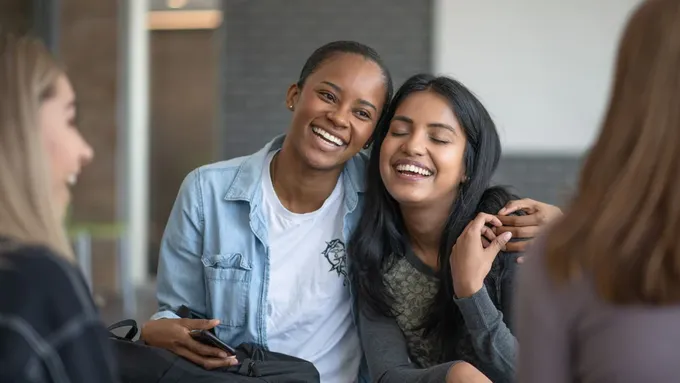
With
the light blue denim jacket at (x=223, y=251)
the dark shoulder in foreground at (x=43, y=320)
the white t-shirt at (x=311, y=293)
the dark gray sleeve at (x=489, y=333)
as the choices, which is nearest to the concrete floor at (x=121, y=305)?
the light blue denim jacket at (x=223, y=251)

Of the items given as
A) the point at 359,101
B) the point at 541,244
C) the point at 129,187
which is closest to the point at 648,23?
the point at 541,244

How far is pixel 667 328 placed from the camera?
100 centimetres

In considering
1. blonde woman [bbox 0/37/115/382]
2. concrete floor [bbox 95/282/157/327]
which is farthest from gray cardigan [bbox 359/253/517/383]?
concrete floor [bbox 95/282/157/327]

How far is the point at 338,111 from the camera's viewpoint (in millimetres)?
2035

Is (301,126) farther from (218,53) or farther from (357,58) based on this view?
(218,53)

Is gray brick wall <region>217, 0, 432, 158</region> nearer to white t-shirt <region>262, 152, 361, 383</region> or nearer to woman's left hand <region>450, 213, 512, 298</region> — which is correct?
white t-shirt <region>262, 152, 361, 383</region>

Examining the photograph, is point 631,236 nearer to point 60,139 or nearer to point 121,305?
point 60,139

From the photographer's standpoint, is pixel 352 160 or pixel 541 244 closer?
pixel 541 244

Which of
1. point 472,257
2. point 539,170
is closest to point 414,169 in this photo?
point 472,257

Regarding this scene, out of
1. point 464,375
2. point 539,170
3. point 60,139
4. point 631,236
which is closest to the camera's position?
point 631,236

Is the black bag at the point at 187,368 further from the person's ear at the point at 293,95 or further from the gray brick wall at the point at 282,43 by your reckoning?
the gray brick wall at the point at 282,43

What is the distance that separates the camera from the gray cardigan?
5.76ft

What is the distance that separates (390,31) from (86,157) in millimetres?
3956

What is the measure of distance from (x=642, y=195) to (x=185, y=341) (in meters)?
1.12
